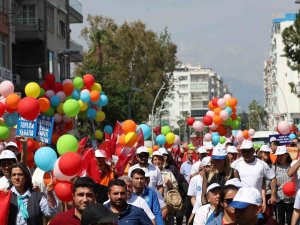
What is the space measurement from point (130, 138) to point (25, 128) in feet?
5.64

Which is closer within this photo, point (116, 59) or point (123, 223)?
point (123, 223)

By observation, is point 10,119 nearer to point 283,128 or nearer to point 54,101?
point 54,101

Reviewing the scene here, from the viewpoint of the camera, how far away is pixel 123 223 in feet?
23.9

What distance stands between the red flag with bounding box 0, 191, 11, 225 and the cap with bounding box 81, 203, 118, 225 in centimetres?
243

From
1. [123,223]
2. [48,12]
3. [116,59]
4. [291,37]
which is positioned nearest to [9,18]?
[48,12]

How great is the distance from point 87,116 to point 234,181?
1288 cm

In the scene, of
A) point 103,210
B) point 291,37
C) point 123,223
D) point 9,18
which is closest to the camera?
point 103,210

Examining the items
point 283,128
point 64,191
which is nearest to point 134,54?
point 283,128

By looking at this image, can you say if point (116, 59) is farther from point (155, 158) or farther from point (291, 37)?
point (155, 158)

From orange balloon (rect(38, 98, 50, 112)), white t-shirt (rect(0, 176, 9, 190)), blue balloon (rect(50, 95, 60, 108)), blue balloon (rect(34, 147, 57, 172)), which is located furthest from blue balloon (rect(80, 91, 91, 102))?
white t-shirt (rect(0, 176, 9, 190))

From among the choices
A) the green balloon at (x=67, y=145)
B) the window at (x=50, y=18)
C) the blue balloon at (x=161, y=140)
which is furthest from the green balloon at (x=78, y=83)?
the window at (x=50, y=18)

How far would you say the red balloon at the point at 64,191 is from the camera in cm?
820

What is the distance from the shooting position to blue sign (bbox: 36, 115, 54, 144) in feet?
46.5

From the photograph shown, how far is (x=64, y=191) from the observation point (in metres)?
8.20
